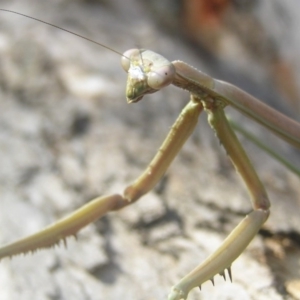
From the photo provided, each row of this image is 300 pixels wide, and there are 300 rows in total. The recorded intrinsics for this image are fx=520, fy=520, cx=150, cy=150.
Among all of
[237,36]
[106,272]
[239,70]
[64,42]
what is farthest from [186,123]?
[237,36]

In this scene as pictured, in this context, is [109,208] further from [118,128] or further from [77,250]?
[118,128]

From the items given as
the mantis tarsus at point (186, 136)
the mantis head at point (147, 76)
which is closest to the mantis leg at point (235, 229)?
the mantis tarsus at point (186, 136)

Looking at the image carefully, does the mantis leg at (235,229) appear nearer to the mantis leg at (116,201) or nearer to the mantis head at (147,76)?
the mantis leg at (116,201)

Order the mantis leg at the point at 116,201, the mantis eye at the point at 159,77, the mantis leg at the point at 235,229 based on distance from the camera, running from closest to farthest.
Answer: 1. the mantis eye at the point at 159,77
2. the mantis leg at the point at 235,229
3. the mantis leg at the point at 116,201

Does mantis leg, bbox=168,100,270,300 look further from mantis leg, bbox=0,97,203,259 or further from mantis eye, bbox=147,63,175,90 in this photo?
mantis eye, bbox=147,63,175,90

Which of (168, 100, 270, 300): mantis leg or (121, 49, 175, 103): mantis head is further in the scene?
(168, 100, 270, 300): mantis leg

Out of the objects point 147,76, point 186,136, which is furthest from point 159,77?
point 186,136

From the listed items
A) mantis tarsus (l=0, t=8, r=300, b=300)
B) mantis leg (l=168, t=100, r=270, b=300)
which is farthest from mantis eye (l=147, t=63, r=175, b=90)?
mantis leg (l=168, t=100, r=270, b=300)

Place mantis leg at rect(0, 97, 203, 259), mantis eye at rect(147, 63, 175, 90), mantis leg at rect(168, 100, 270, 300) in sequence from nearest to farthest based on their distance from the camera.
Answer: mantis eye at rect(147, 63, 175, 90), mantis leg at rect(168, 100, 270, 300), mantis leg at rect(0, 97, 203, 259)
